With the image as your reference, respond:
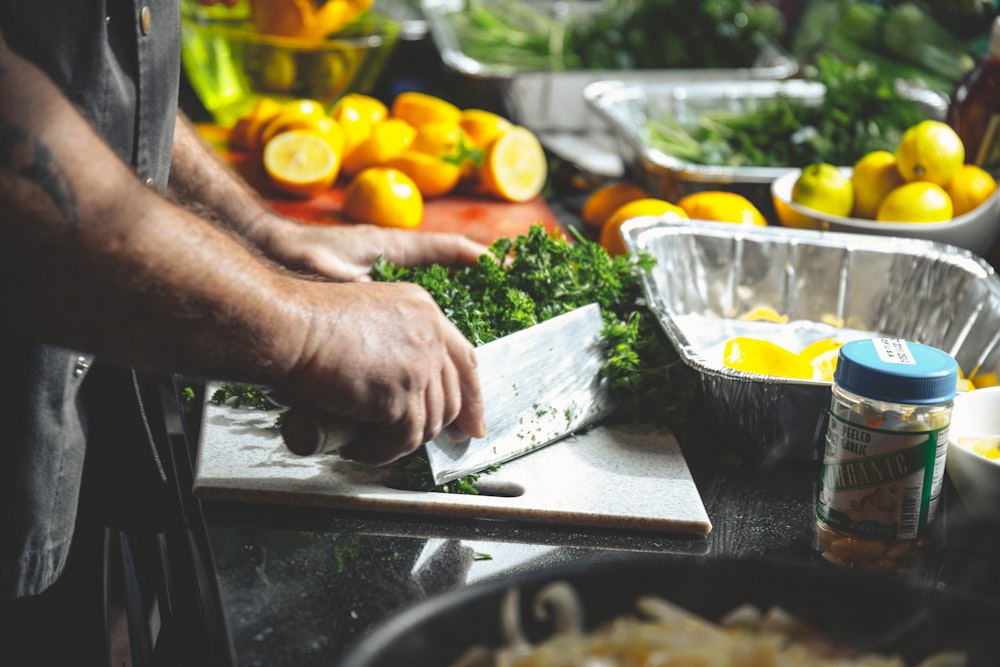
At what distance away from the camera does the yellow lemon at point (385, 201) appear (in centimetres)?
203

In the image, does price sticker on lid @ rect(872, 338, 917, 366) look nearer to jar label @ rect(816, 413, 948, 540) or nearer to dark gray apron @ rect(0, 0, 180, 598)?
jar label @ rect(816, 413, 948, 540)

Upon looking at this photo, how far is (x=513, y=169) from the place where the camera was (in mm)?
2277

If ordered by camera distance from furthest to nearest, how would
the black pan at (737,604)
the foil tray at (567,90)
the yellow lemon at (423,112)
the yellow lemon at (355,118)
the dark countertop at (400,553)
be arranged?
the foil tray at (567,90) → the yellow lemon at (423,112) → the yellow lemon at (355,118) → the dark countertop at (400,553) → the black pan at (737,604)

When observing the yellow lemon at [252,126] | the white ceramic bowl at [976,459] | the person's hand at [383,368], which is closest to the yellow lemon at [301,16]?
the yellow lemon at [252,126]

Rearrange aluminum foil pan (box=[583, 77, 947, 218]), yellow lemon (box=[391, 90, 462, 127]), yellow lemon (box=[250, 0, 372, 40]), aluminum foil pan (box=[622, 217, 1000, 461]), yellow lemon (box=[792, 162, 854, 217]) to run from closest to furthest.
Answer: aluminum foil pan (box=[622, 217, 1000, 461]) → yellow lemon (box=[792, 162, 854, 217]) → aluminum foil pan (box=[583, 77, 947, 218]) → yellow lemon (box=[391, 90, 462, 127]) → yellow lemon (box=[250, 0, 372, 40])

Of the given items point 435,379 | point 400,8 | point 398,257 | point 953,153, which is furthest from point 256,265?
point 400,8

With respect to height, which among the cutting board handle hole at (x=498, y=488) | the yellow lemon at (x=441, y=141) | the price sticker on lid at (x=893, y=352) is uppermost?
the yellow lemon at (x=441, y=141)

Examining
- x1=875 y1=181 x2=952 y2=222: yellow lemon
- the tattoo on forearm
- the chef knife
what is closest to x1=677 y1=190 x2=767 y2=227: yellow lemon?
x1=875 y1=181 x2=952 y2=222: yellow lemon

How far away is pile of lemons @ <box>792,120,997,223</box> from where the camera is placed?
1.71m

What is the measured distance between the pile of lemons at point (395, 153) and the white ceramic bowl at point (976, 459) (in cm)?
119

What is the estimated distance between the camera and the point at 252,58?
2656 mm

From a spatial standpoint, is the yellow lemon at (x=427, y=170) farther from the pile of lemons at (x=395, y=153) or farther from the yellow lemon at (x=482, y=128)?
the yellow lemon at (x=482, y=128)

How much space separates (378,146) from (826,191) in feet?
3.23

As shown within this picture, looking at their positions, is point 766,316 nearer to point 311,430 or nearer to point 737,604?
point 311,430
